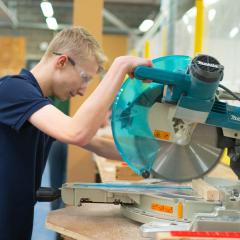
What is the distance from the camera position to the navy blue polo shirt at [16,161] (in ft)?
4.20

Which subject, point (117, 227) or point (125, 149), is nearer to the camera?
point (117, 227)

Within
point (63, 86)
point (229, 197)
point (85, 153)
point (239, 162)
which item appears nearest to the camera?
point (229, 197)

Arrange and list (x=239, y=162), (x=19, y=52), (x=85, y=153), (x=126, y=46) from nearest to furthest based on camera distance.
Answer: (x=239, y=162) < (x=85, y=153) < (x=19, y=52) < (x=126, y=46)

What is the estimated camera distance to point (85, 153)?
2.54 m

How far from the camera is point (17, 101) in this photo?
1.26 meters

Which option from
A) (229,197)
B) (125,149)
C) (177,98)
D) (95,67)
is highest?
(95,67)

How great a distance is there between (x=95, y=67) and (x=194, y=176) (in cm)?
55

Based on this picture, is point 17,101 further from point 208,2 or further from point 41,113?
point 208,2

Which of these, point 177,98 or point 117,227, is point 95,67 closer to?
point 177,98

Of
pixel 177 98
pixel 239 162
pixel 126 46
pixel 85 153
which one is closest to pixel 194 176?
pixel 239 162

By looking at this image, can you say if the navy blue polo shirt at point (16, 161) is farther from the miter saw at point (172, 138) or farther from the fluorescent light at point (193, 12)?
the fluorescent light at point (193, 12)

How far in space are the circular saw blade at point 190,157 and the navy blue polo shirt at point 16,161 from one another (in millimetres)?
412

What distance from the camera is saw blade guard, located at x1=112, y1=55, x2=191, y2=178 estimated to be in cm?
121

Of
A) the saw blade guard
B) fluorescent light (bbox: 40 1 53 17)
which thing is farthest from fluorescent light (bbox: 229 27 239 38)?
fluorescent light (bbox: 40 1 53 17)
